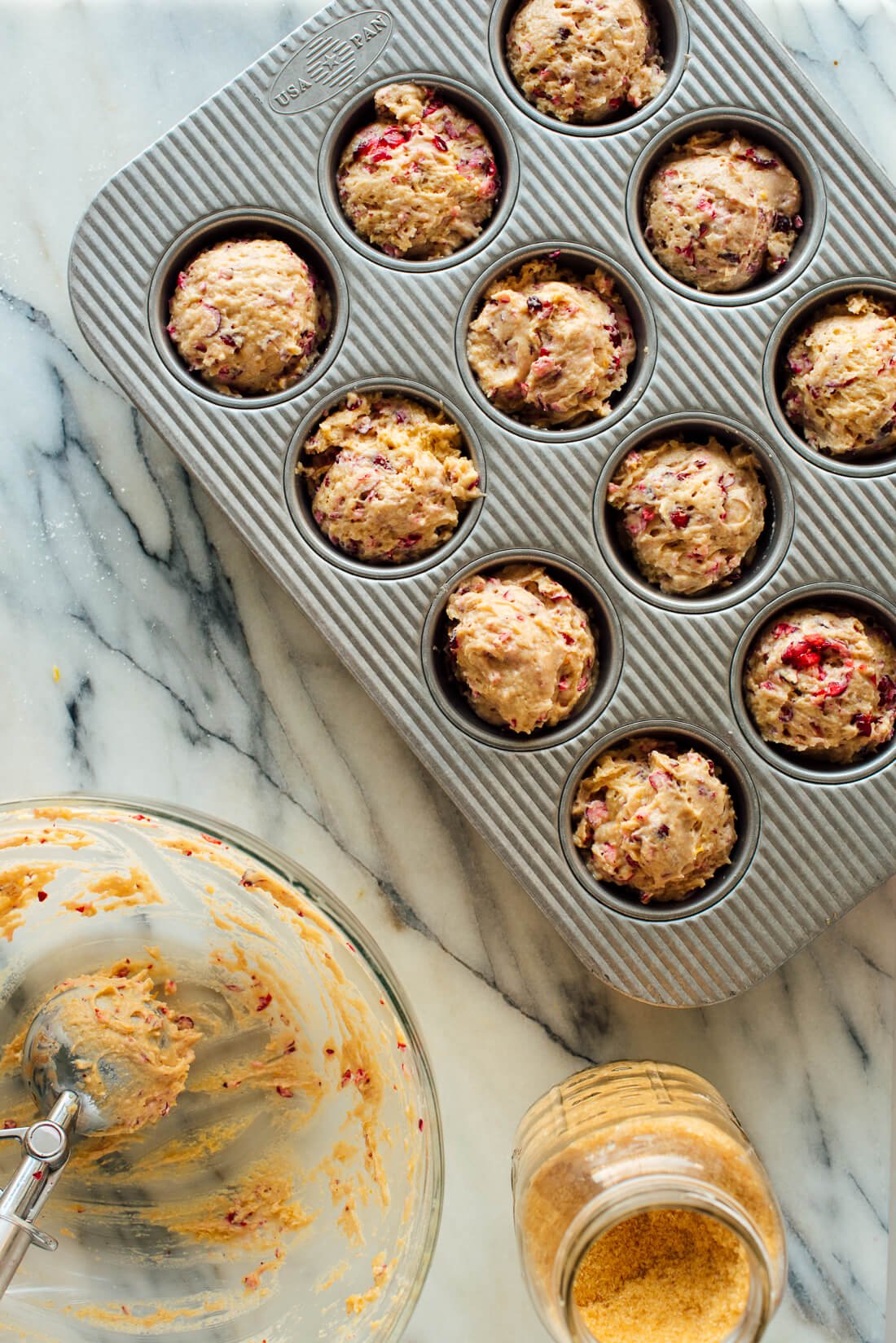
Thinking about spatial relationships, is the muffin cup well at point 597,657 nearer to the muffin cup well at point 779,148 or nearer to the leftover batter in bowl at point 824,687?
the leftover batter in bowl at point 824,687

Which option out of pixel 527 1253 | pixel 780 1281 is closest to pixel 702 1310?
pixel 780 1281

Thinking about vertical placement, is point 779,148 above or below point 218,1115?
above

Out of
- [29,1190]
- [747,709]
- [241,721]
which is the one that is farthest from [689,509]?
[29,1190]

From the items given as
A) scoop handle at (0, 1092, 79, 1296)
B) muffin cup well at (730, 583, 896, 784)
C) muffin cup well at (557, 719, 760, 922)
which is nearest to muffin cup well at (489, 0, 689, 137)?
muffin cup well at (730, 583, 896, 784)

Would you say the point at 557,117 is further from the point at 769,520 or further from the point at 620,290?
the point at 769,520

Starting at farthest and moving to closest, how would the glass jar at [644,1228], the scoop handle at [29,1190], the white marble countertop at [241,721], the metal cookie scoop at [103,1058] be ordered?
the white marble countertop at [241,721] < the metal cookie scoop at [103,1058] < the glass jar at [644,1228] < the scoop handle at [29,1190]

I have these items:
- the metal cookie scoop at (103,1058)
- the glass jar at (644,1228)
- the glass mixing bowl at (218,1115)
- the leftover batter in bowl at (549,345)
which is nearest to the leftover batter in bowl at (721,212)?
the leftover batter in bowl at (549,345)
